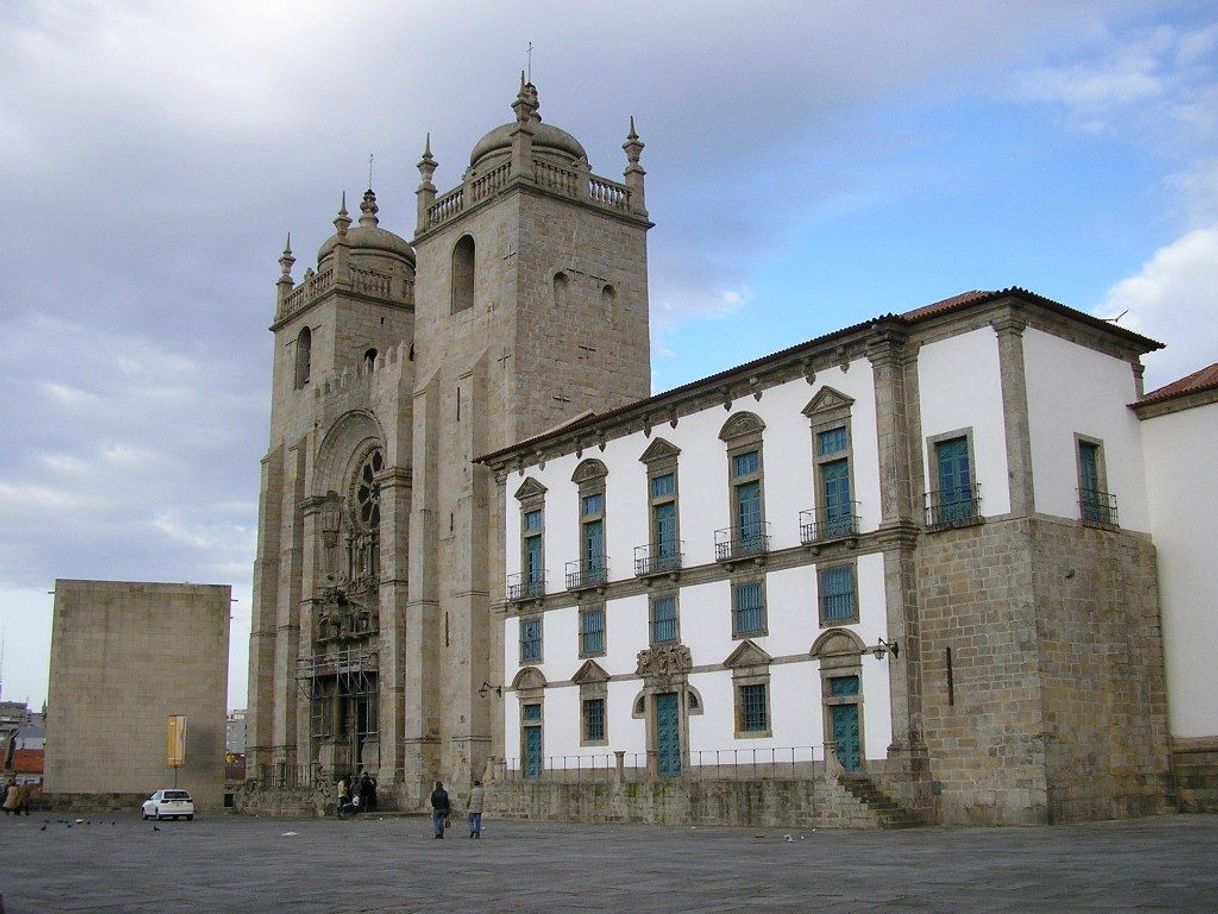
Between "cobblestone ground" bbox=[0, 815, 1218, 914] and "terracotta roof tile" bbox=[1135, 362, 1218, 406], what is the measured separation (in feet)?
31.2

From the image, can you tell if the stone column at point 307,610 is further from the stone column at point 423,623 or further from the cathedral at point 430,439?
the stone column at point 423,623

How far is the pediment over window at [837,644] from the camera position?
1176 inches

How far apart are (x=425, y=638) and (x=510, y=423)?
7.59m

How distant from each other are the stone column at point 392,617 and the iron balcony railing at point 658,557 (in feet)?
40.9

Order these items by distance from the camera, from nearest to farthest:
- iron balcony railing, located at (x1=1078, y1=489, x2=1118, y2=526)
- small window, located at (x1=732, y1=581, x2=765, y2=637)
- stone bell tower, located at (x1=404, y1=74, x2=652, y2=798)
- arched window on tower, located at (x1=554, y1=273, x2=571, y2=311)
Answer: iron balcony railing, located at (x1=1078, y1=489, x2=1118, y2=526) → small window, located at (x1=732, y1=581, x2=765, y2=637) → stone bell tower, located at (x1=404, y1=74, x2=652, y2=798) → arched window on tower, located at (x1=554, y1=273, x2=571, y2=311)

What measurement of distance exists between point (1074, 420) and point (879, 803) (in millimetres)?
9473

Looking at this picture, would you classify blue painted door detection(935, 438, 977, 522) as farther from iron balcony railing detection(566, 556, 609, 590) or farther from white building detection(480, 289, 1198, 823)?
iron balcony railing detection(566, 556, 609, 590)

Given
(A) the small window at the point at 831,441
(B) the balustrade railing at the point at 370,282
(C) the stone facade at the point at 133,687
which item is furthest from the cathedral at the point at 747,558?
(C) the stone facade at the point at 133,687

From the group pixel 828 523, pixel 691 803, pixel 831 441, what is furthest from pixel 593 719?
pixel 831 441

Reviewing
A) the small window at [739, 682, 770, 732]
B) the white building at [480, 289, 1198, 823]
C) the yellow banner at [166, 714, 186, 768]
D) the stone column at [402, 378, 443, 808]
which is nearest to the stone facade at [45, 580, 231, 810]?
the yellow banner at [166, 714, 186, 768]

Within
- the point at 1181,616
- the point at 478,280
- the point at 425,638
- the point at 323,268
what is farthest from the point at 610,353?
the point at 1181,616

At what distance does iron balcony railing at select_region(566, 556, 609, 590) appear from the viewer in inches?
1473

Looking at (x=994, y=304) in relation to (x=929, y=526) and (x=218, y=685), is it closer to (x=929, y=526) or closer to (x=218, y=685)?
(x=929, y=526)

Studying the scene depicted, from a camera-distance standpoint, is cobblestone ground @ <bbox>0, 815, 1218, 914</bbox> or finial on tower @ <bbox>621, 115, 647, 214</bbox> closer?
cobblestone ground @ <bbox>0, 815, 1218, 914</bbox>
